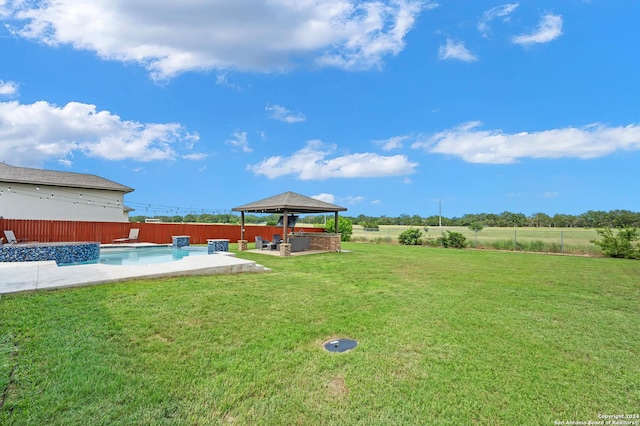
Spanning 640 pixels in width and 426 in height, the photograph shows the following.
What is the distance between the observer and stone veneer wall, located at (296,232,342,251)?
634 inches

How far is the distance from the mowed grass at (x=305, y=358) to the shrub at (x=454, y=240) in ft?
48.2

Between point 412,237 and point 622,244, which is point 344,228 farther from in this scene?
point 622,244

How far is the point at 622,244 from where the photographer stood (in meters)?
15.8

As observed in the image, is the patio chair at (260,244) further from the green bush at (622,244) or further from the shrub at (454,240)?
the green bush at (622,244)

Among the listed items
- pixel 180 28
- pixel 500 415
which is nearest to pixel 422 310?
pixel 500 415

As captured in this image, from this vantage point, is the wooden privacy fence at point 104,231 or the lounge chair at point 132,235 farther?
the lounge chair at point 132,235

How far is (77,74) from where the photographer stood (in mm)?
14133

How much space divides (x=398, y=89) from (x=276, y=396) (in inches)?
737

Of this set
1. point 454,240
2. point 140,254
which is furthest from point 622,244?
point 140,254

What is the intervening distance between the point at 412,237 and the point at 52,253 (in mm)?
20642

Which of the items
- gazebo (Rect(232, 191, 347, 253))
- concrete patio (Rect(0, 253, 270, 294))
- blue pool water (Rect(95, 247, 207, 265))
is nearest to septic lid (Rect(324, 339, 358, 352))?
concrete patio (Rect(0, 253, 270, 294))

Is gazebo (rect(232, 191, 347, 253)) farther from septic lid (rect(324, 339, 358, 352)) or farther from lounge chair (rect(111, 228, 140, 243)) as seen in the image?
septic lid (rect(324, 339, 358, 352))

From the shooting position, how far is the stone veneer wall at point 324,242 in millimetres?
16094

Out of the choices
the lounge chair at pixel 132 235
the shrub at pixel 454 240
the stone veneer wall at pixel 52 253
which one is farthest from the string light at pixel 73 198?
the shrub at pixel 454 240
